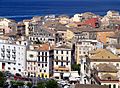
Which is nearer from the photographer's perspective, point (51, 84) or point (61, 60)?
point (51, 84)

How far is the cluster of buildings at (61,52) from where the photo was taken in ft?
114

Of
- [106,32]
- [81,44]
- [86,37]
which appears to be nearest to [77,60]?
[81,44]

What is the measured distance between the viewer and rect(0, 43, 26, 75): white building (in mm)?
43084

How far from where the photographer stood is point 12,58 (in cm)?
4375

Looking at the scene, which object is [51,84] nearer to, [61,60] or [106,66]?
[106,66]

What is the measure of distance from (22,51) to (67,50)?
306 cm

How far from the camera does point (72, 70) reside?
4138cm

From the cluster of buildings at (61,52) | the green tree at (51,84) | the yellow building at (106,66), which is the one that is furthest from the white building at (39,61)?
the green tree at (51,84)

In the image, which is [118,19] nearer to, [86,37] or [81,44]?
[86,37]

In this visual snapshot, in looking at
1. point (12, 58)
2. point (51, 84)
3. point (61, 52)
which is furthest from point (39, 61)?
point (51, 84)

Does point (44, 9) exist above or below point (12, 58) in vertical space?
above

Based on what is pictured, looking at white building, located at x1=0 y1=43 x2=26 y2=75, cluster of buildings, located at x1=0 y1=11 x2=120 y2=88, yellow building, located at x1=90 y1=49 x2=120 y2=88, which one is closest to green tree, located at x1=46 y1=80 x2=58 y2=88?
cluster of buildings, located at x1=0 y1=11 x2=120 y2=88

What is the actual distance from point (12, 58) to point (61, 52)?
12.1 feet

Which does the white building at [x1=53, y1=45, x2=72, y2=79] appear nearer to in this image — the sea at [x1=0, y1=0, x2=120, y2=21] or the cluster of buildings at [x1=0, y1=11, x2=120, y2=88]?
the cluster of buildings at [x1=0, y1=11, x2=120, y2=88]
